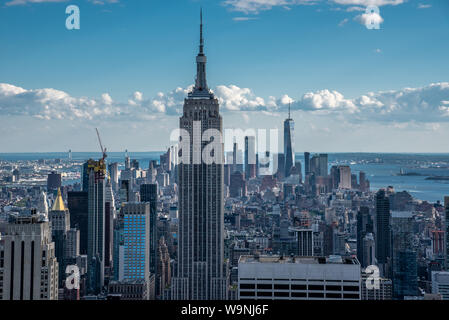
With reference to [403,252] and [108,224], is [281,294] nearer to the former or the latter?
[403,252]

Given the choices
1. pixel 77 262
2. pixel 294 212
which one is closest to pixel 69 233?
pixel 77 262

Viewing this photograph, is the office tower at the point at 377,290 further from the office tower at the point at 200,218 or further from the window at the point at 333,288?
the office tower at the point at 200,218

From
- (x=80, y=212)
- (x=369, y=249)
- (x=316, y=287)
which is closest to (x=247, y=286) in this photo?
(x=316, y=287)

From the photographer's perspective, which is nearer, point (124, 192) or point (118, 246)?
point (118, 246)

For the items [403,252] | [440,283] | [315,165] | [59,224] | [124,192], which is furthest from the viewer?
[124,192]

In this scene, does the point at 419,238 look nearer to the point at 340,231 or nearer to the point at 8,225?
the point at 340,231

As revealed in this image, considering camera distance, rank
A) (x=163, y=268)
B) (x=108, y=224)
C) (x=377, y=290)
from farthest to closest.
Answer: (x=108, y=224), (x=163, y=268), (x=377, y=290)
